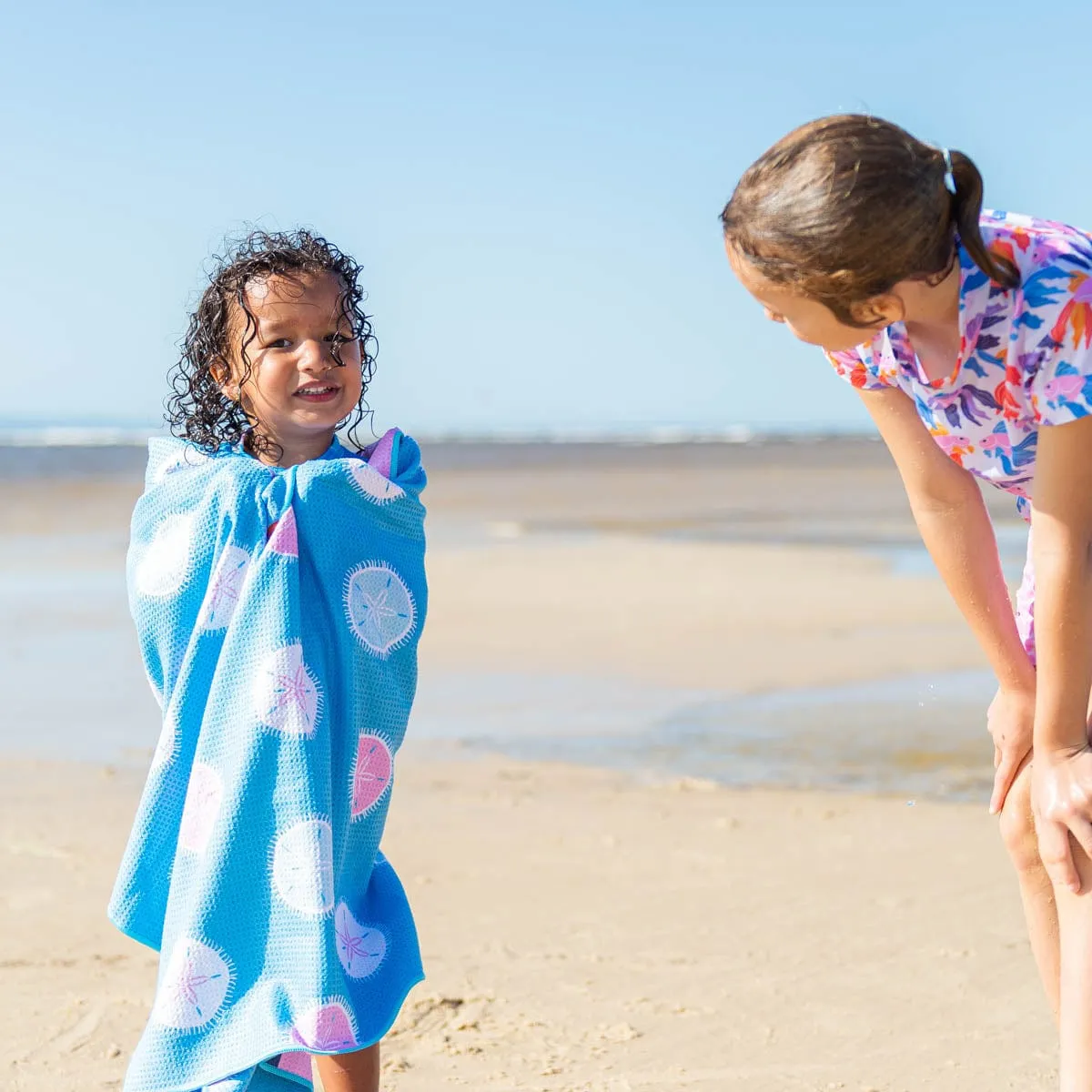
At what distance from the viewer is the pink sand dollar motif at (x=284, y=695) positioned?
95.1 inches

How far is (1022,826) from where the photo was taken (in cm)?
255

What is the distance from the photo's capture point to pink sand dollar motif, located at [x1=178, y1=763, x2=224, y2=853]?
2.43 meters

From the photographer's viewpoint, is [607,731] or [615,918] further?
[607,731]

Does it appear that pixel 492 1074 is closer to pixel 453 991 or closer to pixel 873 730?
pixel 453 991

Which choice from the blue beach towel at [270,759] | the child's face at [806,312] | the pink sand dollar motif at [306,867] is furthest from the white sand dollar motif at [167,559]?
the child's face at [806,312]

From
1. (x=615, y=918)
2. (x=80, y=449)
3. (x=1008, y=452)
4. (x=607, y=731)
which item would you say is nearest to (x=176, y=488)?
(x=1008, y=452)

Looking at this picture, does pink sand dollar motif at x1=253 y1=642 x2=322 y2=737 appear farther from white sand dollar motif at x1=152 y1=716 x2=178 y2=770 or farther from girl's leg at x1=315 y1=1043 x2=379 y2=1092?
girl's leg at x1=315 y1=1043 x2=379 y2=1092

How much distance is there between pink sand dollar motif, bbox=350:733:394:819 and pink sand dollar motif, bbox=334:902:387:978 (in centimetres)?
18

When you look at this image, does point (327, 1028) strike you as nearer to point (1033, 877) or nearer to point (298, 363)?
point (298, 363)

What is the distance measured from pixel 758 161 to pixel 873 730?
15.0 ft

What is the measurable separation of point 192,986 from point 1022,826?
1.50 meters

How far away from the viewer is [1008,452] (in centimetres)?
244

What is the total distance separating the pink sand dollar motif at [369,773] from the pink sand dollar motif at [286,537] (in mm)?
357

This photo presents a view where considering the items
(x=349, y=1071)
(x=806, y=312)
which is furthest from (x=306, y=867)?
(x=806, y=312)
